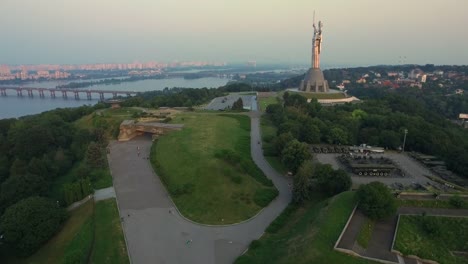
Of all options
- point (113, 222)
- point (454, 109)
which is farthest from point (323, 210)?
point (454, 109)

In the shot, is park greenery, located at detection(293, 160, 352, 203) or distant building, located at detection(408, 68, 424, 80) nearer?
park greenery, located at detection(293, 160, 352, 203)

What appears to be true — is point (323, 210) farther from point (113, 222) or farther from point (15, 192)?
point (15, 192)

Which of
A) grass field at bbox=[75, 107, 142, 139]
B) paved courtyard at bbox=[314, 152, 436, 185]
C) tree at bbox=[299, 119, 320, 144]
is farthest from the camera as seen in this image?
grass field at bbox=[75, 107, 142, 139]

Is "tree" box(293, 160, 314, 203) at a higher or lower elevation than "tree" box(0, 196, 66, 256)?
higher

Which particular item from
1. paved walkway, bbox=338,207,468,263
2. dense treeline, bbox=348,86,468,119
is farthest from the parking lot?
dense treeline, bbox=348,86,468,119

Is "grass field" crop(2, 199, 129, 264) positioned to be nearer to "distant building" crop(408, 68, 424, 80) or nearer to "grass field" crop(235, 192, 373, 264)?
"grass field" crop(235, 192, 373, 264)

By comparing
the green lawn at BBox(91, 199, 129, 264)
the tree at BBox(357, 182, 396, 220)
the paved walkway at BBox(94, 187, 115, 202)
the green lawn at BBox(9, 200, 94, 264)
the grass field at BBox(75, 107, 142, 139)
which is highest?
the grass field at BBox(75, 107, 142, 139)

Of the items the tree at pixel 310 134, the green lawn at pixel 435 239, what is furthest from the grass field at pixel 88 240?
the tree at pixel 310 134
